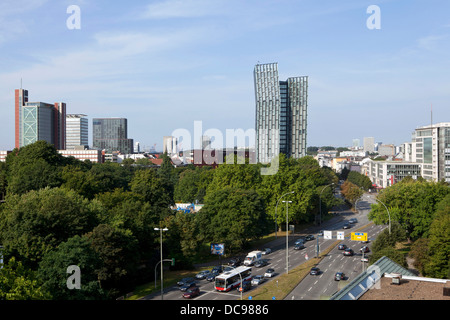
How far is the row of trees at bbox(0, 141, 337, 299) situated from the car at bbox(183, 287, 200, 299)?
530 cm

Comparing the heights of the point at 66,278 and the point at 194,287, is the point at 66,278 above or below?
above

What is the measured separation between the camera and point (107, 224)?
33.2 metres

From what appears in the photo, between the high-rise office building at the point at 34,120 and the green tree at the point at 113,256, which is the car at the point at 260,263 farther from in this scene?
the high-rise office building at the point at 34,120

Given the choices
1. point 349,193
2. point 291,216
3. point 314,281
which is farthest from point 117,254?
point 349,193

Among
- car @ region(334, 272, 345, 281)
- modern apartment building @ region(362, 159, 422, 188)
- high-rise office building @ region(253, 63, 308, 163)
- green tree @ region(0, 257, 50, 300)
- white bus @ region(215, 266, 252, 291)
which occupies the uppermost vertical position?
high-rise office building @ region(253, 63, 308, 163)

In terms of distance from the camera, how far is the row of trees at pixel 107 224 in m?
24.6

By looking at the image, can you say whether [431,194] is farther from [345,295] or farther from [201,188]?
[201,188]

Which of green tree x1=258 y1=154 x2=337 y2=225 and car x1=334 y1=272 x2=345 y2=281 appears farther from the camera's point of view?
green tree x1=258 y1=154 x2=337 y2=225

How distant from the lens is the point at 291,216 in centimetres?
5434

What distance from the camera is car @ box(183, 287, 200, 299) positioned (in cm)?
2972

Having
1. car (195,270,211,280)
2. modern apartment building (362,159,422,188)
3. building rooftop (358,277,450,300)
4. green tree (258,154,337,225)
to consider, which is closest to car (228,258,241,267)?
car (195,270,211,280)

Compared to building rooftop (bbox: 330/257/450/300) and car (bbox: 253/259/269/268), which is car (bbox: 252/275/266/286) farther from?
building rooftop (bbox: 330/257/450/300)

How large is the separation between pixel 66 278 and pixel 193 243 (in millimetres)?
16932

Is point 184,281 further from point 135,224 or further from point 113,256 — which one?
point 135,224
